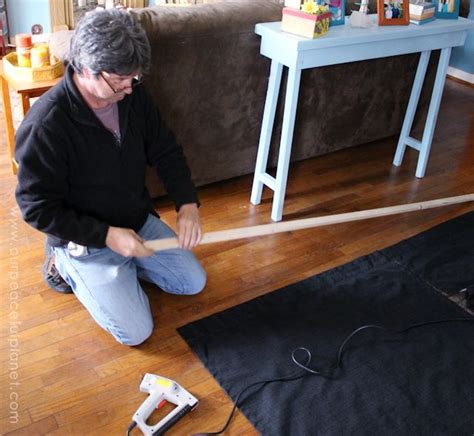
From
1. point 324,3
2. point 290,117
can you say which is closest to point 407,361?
Result: point 290,117

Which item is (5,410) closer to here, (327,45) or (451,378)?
(451,378)

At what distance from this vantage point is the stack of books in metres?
2.32

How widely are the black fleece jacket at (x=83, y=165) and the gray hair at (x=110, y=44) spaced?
0.17 metres

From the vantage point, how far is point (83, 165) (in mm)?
1545

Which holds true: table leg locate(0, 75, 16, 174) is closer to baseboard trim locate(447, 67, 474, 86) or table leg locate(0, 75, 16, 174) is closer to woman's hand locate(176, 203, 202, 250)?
woman's hand locate(176, 203, 202, 250)

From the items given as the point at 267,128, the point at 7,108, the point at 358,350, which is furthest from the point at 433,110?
the point at 7,108

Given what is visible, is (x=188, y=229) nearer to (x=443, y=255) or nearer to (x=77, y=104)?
(x=77, y=104)

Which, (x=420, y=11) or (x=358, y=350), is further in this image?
(x=420, y=11)

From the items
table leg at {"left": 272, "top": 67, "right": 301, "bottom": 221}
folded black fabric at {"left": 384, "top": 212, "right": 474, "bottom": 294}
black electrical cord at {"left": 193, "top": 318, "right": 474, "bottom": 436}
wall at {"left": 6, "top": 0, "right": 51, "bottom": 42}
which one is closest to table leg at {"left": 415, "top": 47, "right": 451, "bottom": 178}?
folded black fabric at {"left": 384, "top": 212, "right": 474, "bottom": 294}

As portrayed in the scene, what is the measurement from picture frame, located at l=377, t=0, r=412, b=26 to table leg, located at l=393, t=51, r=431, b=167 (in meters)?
0.34

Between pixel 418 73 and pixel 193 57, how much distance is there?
1.19 meters

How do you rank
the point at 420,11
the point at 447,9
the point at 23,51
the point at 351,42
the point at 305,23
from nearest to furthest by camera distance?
1. the point at 305,23
2. the point at 351,42
3. the point at 23,51
4. the point at 420,11
5. the point at 447,9

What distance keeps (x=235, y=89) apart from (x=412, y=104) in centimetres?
97

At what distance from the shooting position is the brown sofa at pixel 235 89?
204 centimetres
